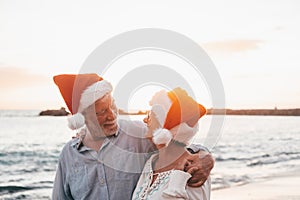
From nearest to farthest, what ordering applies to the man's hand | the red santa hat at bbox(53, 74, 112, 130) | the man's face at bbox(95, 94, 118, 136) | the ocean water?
the man's hand < the man's face at bbox(95, 94, 118, 136) < the red santa hat at bbox(53, 74, 112, 130) < the ocean water

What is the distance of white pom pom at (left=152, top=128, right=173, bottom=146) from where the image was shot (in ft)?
8.01

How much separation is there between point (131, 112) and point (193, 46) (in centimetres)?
51

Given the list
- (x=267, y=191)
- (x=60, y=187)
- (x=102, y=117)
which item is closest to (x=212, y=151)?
(x=267, y=191)

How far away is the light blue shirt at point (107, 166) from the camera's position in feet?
8.98

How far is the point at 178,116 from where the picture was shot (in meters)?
2.51

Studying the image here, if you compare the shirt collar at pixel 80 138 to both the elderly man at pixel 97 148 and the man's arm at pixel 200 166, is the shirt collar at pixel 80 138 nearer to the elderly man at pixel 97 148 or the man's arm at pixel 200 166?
the elderly man at pixel 97 148

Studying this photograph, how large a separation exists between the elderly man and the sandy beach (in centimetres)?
479

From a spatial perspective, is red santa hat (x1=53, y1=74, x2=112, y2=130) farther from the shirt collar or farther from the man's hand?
the man's hand

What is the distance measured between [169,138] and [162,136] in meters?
0.04

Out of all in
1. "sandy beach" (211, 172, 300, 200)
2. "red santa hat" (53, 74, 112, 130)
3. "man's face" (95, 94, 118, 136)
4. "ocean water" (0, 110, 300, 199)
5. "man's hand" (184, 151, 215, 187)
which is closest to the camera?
"man's hand" (184, 151, 215, 187)

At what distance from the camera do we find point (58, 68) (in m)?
14.3

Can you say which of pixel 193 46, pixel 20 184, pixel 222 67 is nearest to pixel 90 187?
pixel 193 46

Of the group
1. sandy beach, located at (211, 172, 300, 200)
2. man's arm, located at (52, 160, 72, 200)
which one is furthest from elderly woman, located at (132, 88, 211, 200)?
sandy beach, located at (211, 172, 300, 200)

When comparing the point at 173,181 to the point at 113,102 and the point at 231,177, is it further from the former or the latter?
the point at 231,177
